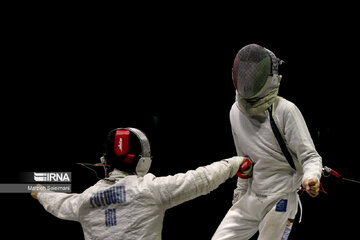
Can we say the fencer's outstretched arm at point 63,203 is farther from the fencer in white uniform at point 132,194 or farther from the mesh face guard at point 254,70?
the mesh face guard at point 254,70

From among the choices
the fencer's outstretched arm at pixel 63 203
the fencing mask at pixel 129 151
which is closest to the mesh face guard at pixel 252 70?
the fencing mask at pixel 129 151

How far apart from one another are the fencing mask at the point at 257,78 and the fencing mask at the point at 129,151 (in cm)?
56

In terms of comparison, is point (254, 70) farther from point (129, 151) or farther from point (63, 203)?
point (63, 203)

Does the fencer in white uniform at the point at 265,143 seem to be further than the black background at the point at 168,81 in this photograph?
No

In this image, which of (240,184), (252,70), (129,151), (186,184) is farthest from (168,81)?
(186,184)

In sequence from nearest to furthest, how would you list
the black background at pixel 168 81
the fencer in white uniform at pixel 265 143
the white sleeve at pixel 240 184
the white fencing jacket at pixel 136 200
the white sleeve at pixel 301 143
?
the white fencing jacket at pixel 136 200 < the white sleeve at pixel 301 143 < the fencer in white uniform at pixel 265 143 < the white sleeve at pixel 240 184 < the black background at pixel 168 81

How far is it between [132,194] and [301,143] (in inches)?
31.6

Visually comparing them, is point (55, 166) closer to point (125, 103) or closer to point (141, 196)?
point (125, 103)

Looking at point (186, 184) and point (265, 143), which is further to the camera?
point (265, 143)

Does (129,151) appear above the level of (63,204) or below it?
above

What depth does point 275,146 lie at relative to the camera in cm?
213

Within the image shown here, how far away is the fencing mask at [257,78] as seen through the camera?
2.11 metres

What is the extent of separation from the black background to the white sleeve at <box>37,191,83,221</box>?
1477 millimetres

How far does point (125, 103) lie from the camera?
4012mm
